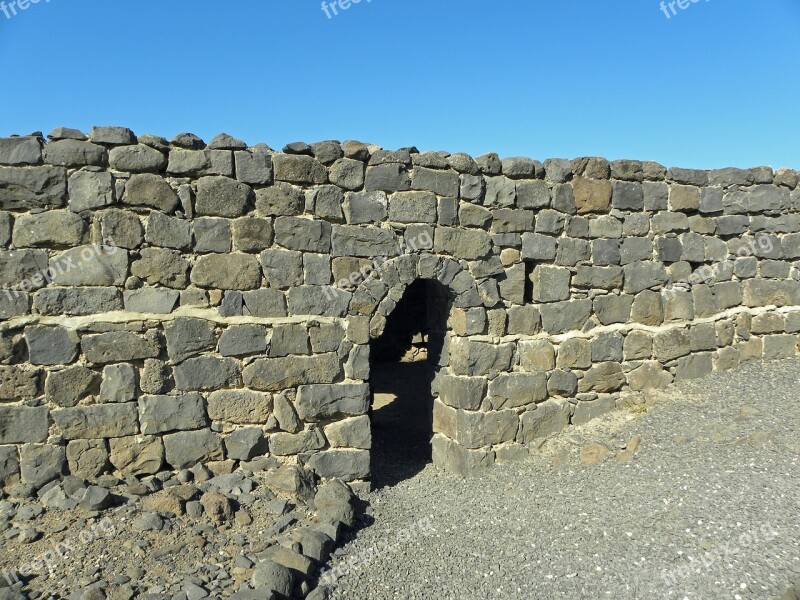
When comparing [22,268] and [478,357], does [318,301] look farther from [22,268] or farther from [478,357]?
[22,268]

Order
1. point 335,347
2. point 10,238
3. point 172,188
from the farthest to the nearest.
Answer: point 335,347 → point 172,188 → point 10,238

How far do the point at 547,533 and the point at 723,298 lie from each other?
456 cm

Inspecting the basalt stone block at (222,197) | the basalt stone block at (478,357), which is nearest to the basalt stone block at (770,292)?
the basalt stone block at (478,357)

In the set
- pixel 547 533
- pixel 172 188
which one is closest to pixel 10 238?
pixel 172 188

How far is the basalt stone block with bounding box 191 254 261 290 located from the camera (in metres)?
5.57

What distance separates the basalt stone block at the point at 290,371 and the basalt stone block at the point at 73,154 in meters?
2.27

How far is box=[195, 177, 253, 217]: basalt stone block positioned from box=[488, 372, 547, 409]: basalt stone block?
3.21m

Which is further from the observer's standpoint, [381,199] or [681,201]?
[681,201]

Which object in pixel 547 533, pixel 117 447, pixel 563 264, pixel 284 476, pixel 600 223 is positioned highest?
pixel 600 223

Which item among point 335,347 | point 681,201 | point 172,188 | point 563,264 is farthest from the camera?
point 681,201

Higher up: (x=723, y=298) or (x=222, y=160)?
(x=222, y=160)

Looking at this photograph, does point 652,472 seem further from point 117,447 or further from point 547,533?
point 117,447

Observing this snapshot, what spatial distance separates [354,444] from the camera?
6.06 meters

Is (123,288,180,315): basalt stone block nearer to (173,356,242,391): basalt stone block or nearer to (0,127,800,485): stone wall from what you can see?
(0,127,800,485): stone wall
